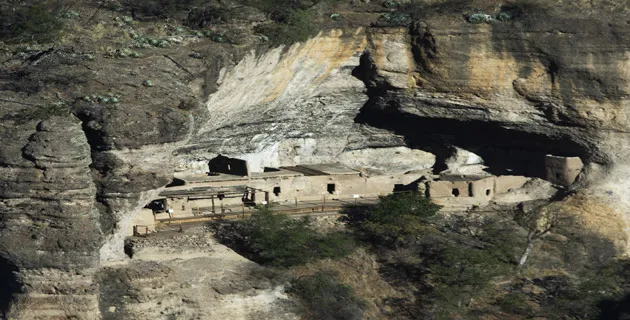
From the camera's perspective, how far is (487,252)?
147 feet

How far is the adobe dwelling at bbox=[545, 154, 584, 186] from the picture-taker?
158ft

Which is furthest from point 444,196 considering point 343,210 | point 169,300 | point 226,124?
point 169,300

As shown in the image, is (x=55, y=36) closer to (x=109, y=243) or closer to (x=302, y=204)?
(x=109, y=243)

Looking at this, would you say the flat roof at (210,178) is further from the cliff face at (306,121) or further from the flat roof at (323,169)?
the flat roof at (323,169)

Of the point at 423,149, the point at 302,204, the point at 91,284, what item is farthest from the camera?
the point at 423,149

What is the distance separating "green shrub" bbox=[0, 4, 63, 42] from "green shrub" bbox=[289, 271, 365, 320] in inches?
343

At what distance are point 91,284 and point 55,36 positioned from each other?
258 inches

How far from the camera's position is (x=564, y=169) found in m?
48.2

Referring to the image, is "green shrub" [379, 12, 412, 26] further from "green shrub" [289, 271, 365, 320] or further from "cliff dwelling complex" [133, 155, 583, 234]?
"green shrub" [289, 271, 365, 320]

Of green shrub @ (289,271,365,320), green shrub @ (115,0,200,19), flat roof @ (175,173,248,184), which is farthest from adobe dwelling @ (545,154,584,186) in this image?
green shrub @ (115,0,200,19)

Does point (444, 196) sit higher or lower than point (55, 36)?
lower

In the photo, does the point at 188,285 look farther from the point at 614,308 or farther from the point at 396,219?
the point at 614,308

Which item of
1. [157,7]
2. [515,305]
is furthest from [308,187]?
[515,305]

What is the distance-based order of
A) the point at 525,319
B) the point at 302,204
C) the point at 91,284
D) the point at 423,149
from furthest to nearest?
the point at 423,149 < the point at 302,204 < the point at 525,319 < the point at 91,284
